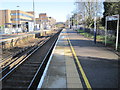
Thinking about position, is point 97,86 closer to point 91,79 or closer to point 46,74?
point 91,79

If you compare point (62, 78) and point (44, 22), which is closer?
point (62, 78)

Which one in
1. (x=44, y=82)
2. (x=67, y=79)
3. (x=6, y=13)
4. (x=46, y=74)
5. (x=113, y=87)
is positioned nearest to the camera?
(x=113, y=87)

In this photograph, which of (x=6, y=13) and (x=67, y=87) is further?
(x=6, y=13)

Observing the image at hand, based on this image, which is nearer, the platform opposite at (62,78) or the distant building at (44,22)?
the platform opposite at (62,78)

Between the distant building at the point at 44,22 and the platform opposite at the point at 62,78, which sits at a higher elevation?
the distant building at the point at 44,22

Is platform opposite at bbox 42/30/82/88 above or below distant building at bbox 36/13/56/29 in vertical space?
below

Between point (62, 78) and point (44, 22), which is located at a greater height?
point (44, 22)

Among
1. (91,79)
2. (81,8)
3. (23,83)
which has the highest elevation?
(81,8)

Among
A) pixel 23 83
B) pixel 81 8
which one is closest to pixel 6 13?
pixel 81 8

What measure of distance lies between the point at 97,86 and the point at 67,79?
138 cm

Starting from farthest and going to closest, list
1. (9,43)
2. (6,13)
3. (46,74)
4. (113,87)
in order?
(6,13)
(9,43)
(46,74)
(113,87)

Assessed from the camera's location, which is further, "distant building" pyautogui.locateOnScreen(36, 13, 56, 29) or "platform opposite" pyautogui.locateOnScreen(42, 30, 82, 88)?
"distant building" pyautogui.locateOnScreen(36, 13, 56, 29)

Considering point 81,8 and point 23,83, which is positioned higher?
point 81,8

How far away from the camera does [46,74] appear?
286 inches
